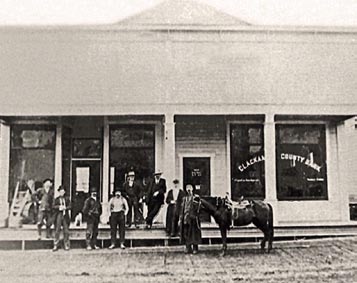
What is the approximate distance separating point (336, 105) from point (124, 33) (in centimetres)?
474

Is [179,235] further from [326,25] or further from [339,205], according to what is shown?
[326,25]

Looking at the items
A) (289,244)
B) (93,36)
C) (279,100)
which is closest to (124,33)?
(93,36)

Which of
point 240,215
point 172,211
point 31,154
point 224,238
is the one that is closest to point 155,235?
point 172,211

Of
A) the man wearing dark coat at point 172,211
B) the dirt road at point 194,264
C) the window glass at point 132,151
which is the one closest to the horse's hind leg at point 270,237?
the dirt road at point 194,264

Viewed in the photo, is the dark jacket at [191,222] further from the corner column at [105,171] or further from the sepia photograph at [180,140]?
the corner column at [105,171]

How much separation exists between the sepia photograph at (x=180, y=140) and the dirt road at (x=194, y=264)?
0.30ft

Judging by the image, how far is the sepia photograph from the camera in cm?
1007

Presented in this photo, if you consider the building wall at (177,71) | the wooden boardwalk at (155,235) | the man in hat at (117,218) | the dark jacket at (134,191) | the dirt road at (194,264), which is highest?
the building wall at (177,71)

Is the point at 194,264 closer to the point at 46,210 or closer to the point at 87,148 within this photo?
the point at 46,210

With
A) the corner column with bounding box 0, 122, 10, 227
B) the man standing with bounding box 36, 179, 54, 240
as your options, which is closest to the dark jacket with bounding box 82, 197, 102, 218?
the man standing with bounding box 36, 179, 54, 240

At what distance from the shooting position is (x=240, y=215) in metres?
9.94

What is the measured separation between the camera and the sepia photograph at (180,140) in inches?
396

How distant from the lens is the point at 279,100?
1125cm

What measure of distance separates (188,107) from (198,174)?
2133mm
